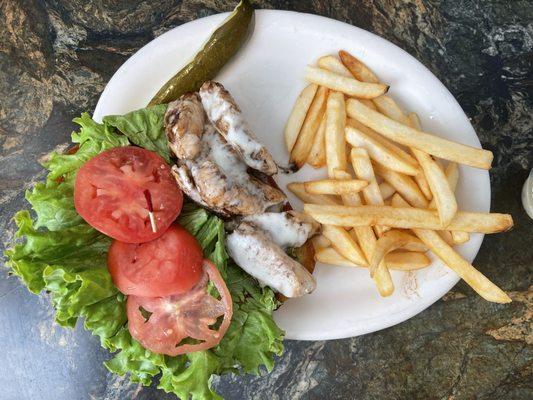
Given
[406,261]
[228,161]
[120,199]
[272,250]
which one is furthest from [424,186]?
[120,199]

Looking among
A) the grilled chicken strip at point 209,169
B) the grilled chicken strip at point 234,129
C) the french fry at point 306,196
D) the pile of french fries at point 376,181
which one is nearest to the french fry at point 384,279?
the pile of french fries at point 376,181

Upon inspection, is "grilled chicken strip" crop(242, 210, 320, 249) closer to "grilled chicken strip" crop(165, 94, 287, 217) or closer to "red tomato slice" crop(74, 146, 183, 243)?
"grilled chicken strip" crop(165, 94, 287, 217)

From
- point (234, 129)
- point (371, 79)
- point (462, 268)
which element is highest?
point (371, 79)

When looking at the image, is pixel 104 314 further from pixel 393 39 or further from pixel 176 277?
pixel 393 39

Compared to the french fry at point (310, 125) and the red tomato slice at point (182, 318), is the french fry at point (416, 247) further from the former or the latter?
the red tomato slice at point (182, 318)

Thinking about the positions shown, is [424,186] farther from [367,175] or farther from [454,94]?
[454,94]

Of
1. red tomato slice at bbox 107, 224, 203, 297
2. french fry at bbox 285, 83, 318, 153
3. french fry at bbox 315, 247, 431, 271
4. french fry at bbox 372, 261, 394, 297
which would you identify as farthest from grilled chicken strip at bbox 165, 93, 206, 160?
french fry at bbox 372, 261, 394, 297

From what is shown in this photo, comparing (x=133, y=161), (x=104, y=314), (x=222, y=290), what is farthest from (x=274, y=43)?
(x=104, y=314)
